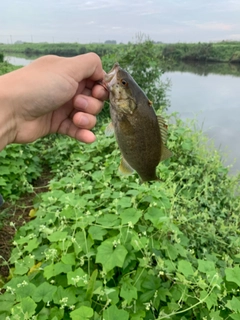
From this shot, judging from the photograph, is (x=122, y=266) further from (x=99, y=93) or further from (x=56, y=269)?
(x=99, y=93)

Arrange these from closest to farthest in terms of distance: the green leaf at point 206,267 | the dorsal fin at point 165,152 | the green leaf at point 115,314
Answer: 1. the dorsal fin at point 165,152
2. the green leaf at point 115,314
3. the green leaf at point 206,267

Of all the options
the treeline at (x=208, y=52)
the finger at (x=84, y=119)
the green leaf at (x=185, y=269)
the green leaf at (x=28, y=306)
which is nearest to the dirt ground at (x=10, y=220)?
the green leaf at (x=28, y=306)

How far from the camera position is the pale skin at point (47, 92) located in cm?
182

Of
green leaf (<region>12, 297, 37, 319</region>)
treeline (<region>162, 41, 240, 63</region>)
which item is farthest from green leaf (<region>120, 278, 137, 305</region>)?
treeline (<region>162, 41, 240, 63</region>)

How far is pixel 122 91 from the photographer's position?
4.54 feet

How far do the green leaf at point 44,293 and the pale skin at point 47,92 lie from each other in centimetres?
88

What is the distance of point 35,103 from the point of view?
191 cm

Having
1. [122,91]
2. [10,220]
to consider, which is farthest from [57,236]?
[10,220]

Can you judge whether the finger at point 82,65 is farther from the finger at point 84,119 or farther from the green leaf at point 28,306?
the green leaf at point 28,306

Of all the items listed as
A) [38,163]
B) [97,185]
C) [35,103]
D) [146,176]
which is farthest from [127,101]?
[38,163]

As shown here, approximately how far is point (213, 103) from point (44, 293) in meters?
13.6

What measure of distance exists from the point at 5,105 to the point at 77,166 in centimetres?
262

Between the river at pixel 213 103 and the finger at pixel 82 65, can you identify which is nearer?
the finger at pixel 82 65

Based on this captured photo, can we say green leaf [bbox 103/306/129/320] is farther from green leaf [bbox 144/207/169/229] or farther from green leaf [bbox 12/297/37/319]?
green leaf [bbox 144/207/169/229]
